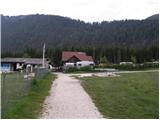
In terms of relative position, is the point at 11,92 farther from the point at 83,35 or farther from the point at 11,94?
the point at 83,35

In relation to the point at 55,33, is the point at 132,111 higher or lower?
lower

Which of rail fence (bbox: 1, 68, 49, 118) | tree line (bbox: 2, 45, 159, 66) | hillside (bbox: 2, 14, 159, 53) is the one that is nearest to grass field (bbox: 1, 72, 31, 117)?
rail fence (bbox: 1, 68, 49, 118)

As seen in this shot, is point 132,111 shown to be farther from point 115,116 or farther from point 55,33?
point 55,33

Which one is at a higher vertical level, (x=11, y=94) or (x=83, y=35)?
(x=83, y=35)

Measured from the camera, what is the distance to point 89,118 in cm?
1098

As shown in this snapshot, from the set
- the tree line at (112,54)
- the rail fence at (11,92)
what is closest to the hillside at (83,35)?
the tree line at (112,54)

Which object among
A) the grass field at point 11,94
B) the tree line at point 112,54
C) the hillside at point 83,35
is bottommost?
the grass field at point 11,94

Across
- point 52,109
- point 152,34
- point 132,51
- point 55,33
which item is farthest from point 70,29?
point 52,109

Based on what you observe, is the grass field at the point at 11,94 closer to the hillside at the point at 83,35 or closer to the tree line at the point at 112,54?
the tree line at the point at 112,54

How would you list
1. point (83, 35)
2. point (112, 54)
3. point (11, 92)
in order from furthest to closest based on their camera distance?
point (83, 35) → point (112, 54) → point (11, 92)

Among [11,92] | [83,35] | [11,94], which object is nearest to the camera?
[11,94]

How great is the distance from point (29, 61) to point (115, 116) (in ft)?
256

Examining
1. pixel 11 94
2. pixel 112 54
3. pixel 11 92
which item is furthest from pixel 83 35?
pixel 11 94

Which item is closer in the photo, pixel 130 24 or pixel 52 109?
pixel 52 109
